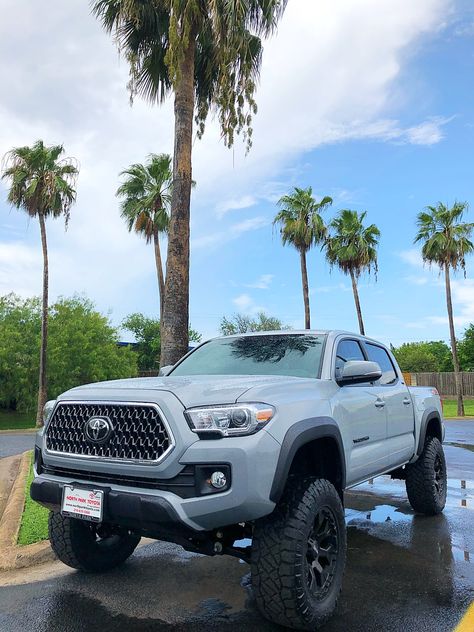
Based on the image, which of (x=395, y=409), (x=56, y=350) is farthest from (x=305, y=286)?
(x=395, y=409)

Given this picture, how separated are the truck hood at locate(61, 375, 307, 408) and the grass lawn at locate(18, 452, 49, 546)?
2.00 metres

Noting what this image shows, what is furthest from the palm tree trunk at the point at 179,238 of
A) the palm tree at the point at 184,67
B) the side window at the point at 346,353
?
the side window at the point at 346,353

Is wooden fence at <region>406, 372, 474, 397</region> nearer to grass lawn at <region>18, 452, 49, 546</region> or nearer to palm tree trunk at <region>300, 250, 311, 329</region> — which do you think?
palm tree trunk at <region>300, 250, 311, 329</region>

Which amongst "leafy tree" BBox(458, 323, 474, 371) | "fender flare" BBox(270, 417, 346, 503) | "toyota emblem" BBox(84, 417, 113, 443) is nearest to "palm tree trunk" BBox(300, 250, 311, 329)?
"fender flare" BBox(270, 417, 346, 503)

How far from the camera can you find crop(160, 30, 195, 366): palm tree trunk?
855cm

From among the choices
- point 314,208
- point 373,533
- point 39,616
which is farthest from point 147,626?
point 314,208

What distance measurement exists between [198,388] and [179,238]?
5.80 metres

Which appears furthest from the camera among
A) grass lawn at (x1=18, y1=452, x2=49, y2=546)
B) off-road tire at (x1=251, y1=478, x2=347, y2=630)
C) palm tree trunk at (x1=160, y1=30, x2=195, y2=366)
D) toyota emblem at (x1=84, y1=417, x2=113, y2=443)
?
palm tree trunk at (x1=160, y1=30, x2=195, y2=366)

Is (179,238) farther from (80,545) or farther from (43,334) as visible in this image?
(43,334)

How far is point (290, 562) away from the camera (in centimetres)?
308

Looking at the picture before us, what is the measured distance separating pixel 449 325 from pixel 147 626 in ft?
101

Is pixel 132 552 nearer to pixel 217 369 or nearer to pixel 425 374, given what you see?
pixel 217 369

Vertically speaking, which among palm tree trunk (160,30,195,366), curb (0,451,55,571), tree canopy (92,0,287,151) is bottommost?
curb (0,451,55,571)

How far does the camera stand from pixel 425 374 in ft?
156
